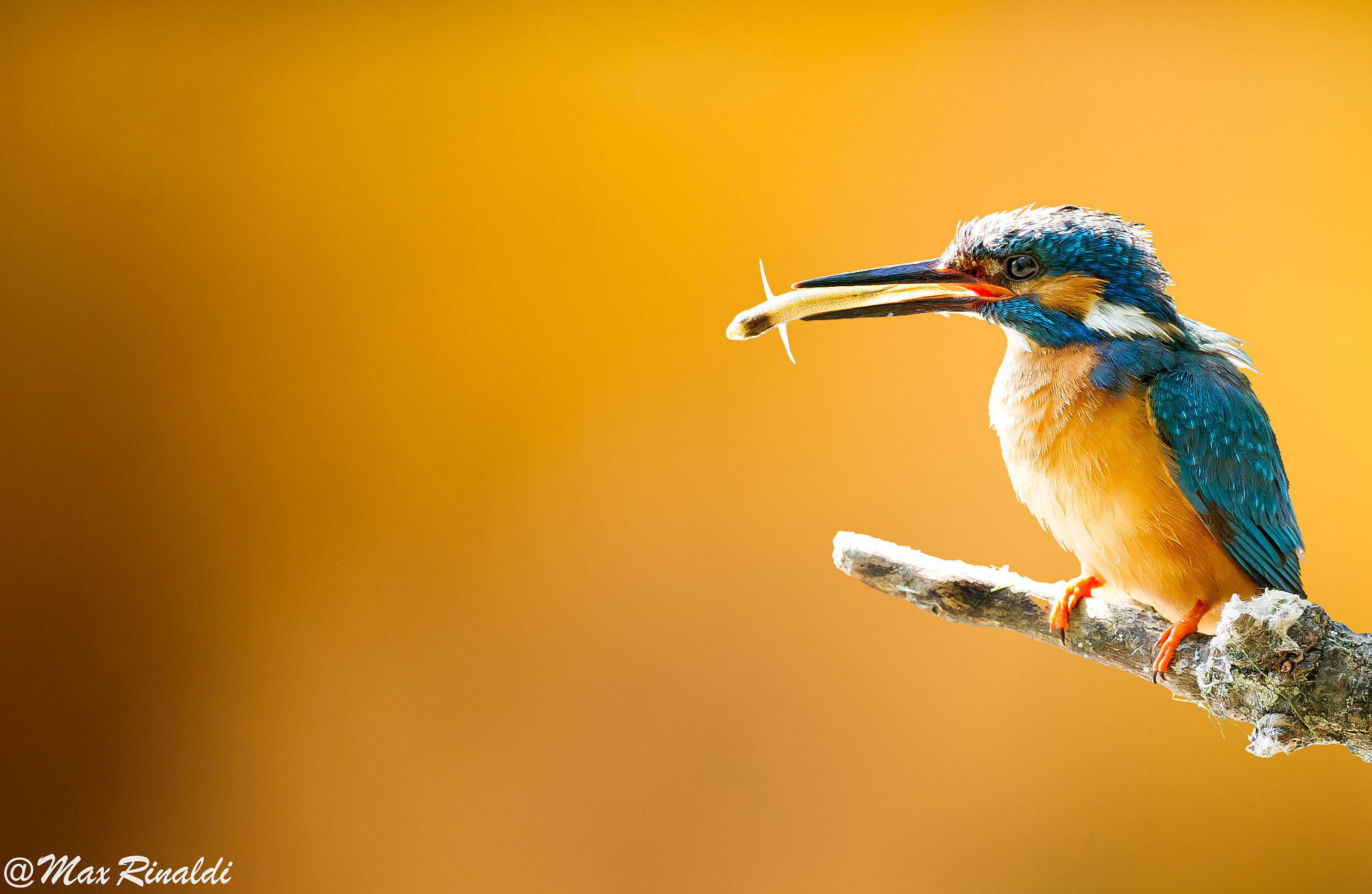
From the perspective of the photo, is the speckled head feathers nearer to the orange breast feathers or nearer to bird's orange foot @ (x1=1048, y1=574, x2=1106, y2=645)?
the orange breast feathers

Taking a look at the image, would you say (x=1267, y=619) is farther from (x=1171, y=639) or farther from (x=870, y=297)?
(x=870, y=297)

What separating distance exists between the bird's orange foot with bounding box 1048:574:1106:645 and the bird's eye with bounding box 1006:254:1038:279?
21.6 inches

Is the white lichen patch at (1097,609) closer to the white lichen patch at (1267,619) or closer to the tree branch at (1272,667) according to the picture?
the tree branch at (1272,667)

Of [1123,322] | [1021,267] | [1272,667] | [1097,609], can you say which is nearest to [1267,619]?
[1272,667]

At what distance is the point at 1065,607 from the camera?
154 cm

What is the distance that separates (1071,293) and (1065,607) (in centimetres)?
54

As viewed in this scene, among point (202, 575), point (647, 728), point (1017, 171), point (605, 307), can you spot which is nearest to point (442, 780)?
point (647, 728)

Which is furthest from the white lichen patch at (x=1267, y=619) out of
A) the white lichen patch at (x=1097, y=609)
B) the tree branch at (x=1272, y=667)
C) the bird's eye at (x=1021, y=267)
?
the bird's eye at (x=1021, y=267)

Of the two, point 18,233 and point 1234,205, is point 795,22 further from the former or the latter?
point 18,233

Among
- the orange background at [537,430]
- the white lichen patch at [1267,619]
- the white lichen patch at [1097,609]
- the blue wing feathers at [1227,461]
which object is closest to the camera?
the white lichen patch at [1267,619]

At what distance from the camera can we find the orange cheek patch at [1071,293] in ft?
4.81

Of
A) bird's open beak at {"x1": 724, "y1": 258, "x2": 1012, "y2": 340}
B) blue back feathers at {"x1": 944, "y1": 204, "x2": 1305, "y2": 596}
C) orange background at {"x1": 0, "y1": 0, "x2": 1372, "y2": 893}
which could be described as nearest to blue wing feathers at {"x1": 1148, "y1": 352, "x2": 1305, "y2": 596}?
blue back feathers at {"x1": 944, "y1": 204, "x2": 1305, "y2": 596}

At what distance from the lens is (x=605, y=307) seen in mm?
2971

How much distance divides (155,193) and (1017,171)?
2.73 metres
